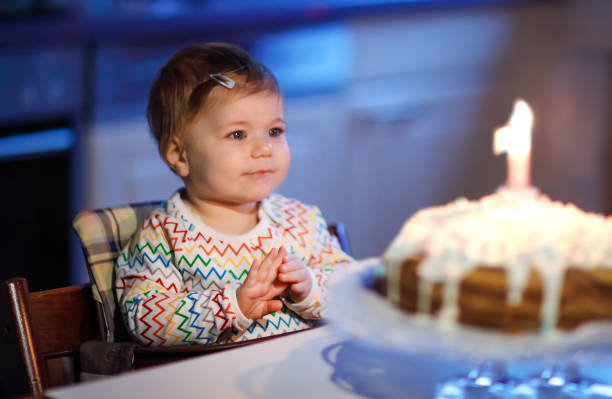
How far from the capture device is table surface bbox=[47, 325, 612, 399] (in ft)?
2.41

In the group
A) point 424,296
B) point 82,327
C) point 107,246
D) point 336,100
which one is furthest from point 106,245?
point 336,100

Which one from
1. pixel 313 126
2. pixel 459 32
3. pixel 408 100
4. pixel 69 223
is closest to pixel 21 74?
pixel 69 223

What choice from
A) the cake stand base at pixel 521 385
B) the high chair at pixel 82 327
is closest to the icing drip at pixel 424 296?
the cake stand base at pixel 521 385

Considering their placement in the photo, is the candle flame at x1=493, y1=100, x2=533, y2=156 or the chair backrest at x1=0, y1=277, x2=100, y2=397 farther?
the chair backrest at x1=0, y1=277, x2=100, y2=397

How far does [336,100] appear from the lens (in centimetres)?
273

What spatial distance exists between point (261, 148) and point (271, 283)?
0.79 ft

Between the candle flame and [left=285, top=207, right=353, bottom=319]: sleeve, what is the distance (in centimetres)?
49

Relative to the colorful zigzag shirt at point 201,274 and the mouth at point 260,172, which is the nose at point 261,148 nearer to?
the mouth at point 260,172

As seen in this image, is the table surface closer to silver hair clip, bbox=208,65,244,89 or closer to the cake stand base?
the cake stand base

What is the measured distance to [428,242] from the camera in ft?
2.19

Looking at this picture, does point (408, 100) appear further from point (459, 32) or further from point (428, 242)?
point (428, 242)

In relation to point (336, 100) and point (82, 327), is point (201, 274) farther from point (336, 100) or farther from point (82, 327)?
point (336, 100)

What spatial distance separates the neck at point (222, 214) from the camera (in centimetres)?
128

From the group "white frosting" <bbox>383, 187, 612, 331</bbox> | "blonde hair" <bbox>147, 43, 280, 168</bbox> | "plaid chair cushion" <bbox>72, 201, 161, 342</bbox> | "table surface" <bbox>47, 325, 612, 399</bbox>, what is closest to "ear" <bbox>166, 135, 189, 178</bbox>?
"blonde hair" <bbox>147, 43, 280, 168</bbox>
